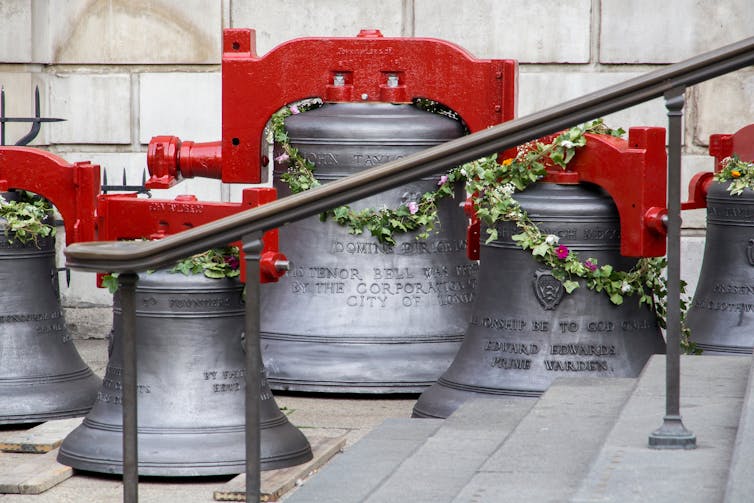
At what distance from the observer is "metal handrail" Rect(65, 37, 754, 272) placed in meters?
3.01

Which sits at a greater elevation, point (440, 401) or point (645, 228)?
point (645, 228)

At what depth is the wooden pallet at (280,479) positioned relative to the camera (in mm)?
4471

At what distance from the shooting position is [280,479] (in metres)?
4.62

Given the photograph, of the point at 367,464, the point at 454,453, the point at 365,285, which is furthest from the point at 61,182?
the point at 454,453

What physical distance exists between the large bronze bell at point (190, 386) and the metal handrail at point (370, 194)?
1.64 meters

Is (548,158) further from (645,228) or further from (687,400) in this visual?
(687,400)

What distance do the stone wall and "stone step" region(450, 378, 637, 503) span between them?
12.5ft

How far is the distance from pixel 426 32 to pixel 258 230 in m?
5.39

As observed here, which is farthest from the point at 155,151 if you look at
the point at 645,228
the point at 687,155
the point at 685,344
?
the point at 687,155

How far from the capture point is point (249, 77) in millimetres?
5711

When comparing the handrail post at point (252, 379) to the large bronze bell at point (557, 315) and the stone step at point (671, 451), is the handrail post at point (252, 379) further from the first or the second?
the large bronze bell at point (557, 315)

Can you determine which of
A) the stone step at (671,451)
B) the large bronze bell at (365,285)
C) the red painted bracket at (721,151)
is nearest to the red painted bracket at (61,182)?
the large bronze bell at (365,285)

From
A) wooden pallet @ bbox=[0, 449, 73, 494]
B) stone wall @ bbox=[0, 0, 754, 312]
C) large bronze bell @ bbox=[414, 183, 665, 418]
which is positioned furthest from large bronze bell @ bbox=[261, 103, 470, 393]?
stone wall @ bbox=[0, 0, 754, 312]

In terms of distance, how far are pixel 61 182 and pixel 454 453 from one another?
229 cm
